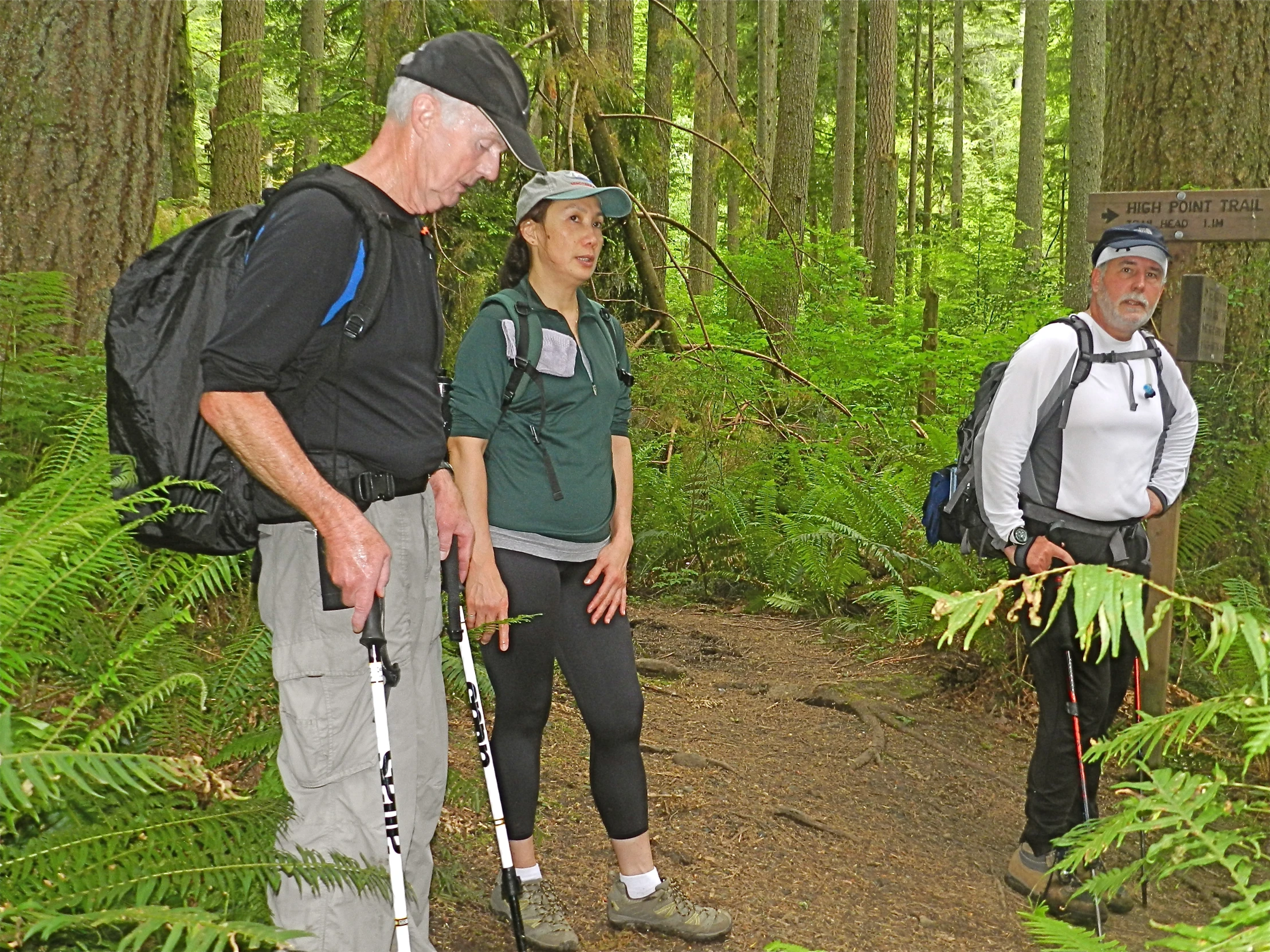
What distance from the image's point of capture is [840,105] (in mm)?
19172

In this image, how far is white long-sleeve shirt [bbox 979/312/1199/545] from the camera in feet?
13.3

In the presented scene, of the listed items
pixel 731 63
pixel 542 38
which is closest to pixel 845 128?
pixel 731 63

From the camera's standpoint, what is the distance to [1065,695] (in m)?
4.27

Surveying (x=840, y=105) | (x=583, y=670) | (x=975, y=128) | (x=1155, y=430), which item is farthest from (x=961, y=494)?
(x=975, y=128)

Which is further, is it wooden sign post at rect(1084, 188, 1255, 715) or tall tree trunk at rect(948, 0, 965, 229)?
tall tree trunk at rect(948, 0, 965, 229)

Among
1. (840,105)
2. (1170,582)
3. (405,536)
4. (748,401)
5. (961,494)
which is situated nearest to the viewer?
(405,536)

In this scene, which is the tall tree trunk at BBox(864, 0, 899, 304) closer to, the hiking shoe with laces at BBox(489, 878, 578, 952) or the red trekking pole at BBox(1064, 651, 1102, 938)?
the red trekking pole at BBox(1064, 651, 1102, 938)

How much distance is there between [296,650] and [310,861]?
18.0 inches

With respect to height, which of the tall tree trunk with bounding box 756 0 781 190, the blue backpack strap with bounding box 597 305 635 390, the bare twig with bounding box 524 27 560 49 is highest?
the tall tree trunk with bounding box 756 0 781 190

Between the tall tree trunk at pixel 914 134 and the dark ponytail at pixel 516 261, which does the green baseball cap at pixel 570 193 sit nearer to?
the dark ponytail at pixel 516 261

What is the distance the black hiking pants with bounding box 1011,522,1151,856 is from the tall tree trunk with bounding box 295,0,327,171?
4.52 meters

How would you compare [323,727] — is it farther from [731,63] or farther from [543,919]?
[731,63]

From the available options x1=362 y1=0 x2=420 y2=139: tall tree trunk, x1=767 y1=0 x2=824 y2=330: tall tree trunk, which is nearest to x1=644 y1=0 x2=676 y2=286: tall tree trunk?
x1=767 y1=0 x2=824 y2=330: tall tree trunk

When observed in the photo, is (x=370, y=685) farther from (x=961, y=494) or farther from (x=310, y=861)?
(x=961, y=494)
